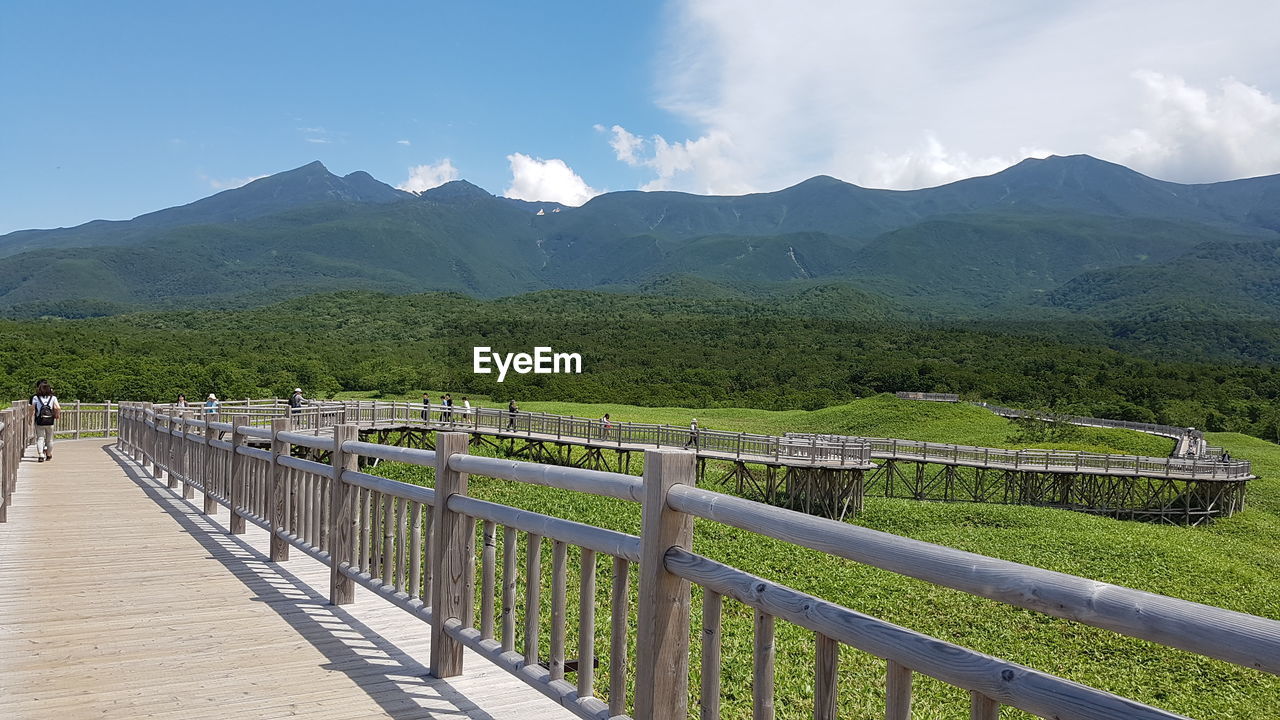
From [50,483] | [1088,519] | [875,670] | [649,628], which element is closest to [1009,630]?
[875,670]

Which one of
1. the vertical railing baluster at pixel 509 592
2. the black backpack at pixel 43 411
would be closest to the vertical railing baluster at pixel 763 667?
the vertical railing baluster at pixel 509 592

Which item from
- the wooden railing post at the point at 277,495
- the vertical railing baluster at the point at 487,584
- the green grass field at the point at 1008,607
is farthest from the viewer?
the green grass field at the point at 1008,607

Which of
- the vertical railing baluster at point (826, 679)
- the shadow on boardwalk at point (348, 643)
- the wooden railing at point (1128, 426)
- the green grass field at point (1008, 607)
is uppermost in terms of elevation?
the vertical railing baluster at point (826, 679)

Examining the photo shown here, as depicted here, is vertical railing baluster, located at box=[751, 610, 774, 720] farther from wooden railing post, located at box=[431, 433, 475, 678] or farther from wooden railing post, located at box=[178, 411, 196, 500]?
wooden railing post, located at box=[178, 411, 196, 500]

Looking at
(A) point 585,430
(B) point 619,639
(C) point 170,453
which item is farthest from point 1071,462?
(B) point 619,639

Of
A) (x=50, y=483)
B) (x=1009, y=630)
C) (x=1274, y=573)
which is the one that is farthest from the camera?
(x=1274, y=573)

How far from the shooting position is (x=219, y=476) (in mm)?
10273

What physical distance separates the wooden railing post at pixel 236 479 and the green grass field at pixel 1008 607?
3.50 meters

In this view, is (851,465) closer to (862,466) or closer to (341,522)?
(862,466)

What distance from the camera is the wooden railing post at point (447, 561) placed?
466 centimetres

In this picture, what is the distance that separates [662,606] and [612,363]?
8966cm

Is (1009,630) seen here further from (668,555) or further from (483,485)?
(483,485)

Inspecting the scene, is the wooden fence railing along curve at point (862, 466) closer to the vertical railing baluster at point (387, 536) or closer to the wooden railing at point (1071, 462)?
the wooden railing at point (1071, 462)

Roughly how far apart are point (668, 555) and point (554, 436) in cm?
3282
